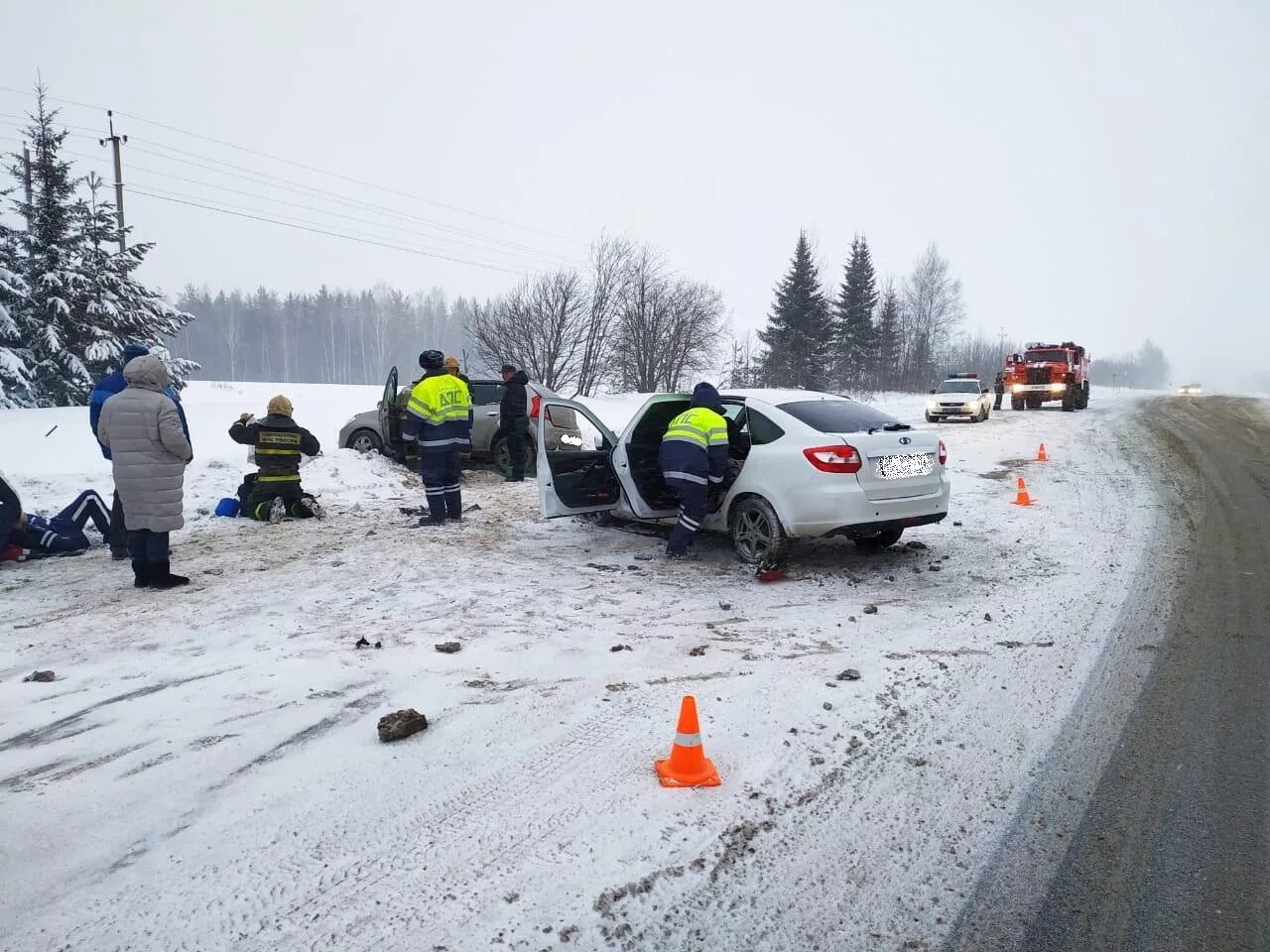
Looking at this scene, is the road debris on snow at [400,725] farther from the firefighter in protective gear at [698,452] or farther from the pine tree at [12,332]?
the pine tree at [12,332]

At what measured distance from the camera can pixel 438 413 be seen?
8516mm

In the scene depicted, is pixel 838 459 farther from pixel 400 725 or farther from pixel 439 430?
pixel 439 430

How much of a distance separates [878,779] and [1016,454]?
12.9 m

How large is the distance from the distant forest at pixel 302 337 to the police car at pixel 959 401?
7200cm

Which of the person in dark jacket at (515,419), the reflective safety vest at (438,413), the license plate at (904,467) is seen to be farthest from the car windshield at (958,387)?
the reflective safety vest at (438,413)

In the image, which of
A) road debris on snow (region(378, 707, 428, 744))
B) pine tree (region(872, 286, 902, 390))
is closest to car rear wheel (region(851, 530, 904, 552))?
road debris on snow (region(378, 707, 428, 744))

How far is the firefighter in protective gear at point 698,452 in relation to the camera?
659 centimetres

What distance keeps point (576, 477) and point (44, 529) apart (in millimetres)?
5250

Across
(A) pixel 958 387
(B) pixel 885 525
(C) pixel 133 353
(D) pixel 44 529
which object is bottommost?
(D) pixel 44 529

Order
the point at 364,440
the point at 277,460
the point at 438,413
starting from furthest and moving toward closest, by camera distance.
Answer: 1. the point at 364,440
2. the point at 277,460
3. the point at 438,413

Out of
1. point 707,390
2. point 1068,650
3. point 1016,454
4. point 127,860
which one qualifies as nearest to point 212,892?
point 127,860

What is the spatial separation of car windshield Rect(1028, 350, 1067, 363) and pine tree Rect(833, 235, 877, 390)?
810 inches

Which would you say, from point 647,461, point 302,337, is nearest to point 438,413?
point 647,461

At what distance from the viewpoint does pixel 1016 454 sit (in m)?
14.3
